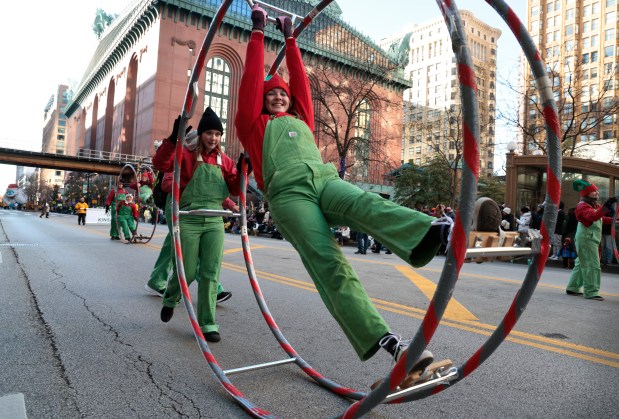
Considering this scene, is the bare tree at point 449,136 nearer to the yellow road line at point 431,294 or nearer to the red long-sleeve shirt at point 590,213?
the yellow road line at point 431,294

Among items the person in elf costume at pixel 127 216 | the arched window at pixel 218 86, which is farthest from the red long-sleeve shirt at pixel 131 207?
the arched window at pixel 218 86

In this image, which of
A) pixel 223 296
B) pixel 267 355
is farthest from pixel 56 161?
pixel 267 355

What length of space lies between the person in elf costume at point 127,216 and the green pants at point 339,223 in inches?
578

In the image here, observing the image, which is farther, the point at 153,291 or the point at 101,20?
the point at 101,20

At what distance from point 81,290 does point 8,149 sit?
6446 centimetres

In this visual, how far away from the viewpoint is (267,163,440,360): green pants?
213 centimetres

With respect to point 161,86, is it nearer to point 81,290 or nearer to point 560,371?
point 81,290

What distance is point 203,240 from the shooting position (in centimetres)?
435

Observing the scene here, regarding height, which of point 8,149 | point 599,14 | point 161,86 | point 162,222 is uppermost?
point 599,14

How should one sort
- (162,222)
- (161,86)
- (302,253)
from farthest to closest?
(161,86) < (162,222) < (302,253)

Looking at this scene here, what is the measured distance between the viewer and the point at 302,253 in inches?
99.5

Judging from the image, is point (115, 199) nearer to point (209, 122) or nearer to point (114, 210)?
point (114, 210)

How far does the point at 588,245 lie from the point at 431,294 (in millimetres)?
2862

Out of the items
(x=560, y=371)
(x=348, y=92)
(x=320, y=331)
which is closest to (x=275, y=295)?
(x=320, y=331)
